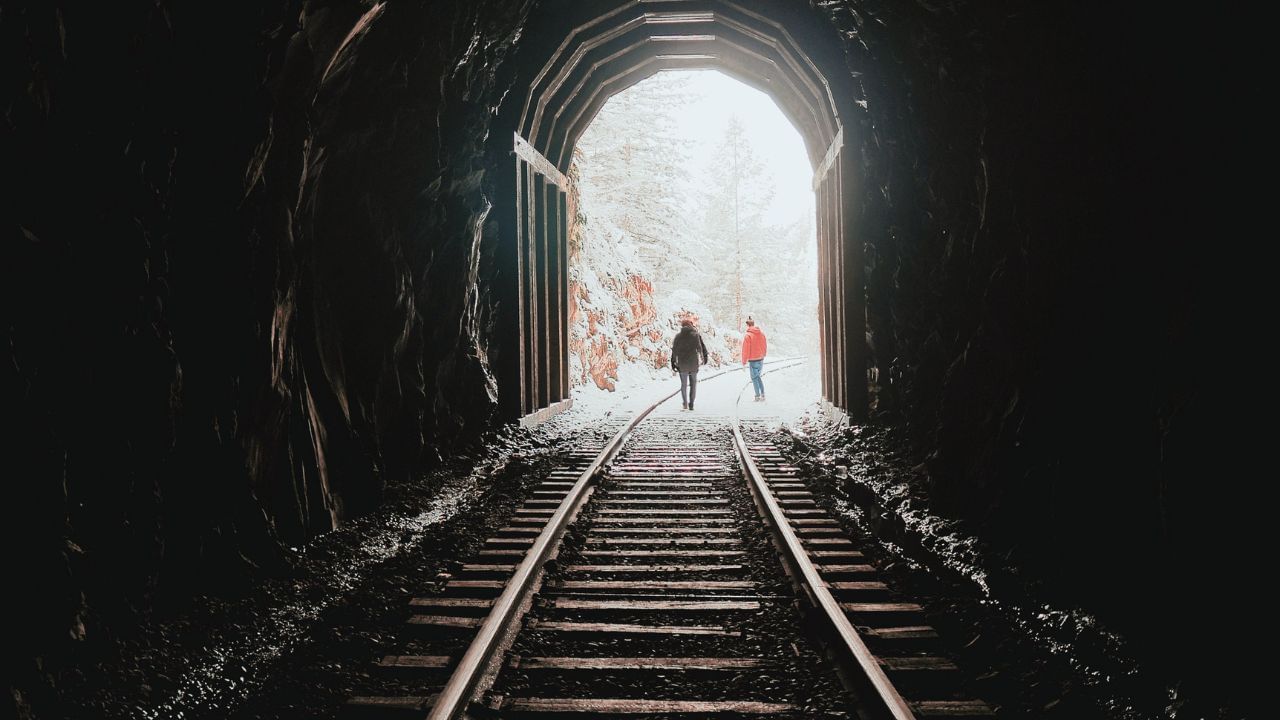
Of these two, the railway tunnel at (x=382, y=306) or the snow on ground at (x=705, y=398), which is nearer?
the railway tunnel at (x=382, y=306)

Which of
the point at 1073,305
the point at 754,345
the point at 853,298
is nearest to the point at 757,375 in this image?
the point at 754,345

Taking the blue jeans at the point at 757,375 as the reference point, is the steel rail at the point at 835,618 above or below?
below

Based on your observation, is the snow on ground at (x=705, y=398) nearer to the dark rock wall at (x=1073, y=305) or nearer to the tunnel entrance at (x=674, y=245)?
the tunnel entrance at (x=674, y=245)

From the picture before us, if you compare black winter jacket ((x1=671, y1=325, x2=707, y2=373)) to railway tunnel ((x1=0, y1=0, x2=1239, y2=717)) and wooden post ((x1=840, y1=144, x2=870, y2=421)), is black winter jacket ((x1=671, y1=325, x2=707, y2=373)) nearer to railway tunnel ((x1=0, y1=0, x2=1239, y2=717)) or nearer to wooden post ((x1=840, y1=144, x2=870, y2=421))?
wooden post ((x1=840, y1=144, x2=870, y2=421))

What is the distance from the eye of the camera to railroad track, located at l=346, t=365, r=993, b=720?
119 inches

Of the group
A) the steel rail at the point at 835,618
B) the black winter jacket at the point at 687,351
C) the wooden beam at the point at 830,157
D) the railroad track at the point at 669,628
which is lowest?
the railroad track at the point at 669,628

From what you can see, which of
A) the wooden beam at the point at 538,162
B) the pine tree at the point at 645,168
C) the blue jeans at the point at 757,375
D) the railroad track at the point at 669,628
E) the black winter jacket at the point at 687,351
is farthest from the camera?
the pine tree at the point at 645,168

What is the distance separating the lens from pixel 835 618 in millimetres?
3654

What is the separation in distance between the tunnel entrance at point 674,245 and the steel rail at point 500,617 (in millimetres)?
9517

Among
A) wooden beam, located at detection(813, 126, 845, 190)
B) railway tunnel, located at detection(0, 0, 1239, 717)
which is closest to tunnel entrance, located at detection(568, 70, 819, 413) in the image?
wooden beam, located at detection(813, 126, 845, 190)

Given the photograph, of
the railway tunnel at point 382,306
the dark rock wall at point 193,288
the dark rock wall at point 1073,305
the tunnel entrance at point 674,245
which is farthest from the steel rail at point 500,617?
the tunnel entrance at point 674,245

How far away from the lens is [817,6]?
879 cm

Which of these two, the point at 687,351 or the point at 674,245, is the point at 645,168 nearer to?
the point at 674,245

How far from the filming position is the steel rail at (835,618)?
2.87 m
